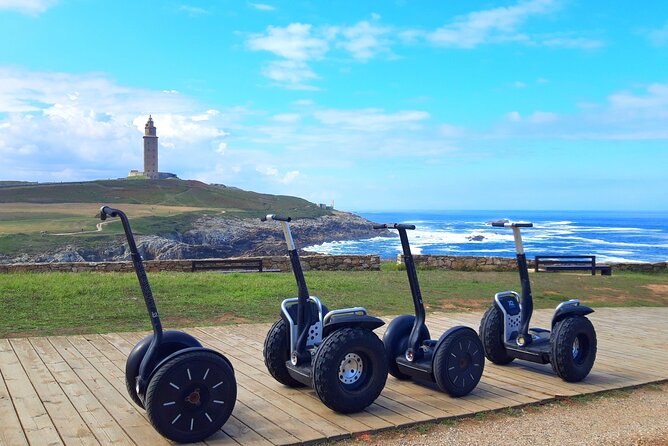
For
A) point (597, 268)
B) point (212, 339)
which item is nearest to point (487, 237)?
point (597, 268)

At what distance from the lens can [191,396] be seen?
16.6 ft

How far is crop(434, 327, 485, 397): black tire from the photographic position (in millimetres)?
6320

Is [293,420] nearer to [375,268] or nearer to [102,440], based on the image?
[102,440]

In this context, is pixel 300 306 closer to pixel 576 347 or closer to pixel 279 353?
pixel 279 353

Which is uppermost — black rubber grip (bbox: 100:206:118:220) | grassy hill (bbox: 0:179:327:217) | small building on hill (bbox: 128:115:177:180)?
small building on hill (bbox: 128:115:177:180)

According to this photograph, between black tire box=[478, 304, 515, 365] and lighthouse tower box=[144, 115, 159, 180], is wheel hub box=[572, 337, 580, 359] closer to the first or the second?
black tire box=[478, 304, 515, 365]

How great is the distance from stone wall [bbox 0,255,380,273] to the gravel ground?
14.5m

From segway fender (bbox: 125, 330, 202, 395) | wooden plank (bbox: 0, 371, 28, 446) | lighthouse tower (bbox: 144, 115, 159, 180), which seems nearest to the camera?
wooden plank (bbox: 0, 371, 28, 446)

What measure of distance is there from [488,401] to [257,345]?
141 inches

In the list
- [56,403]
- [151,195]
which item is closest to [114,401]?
[56,403]

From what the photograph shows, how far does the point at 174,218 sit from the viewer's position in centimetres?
7750

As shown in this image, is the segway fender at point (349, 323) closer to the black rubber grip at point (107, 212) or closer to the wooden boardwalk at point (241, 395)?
the wooden boardwalk at point (241, 395)

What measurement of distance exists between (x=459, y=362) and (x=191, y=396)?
2795 mm

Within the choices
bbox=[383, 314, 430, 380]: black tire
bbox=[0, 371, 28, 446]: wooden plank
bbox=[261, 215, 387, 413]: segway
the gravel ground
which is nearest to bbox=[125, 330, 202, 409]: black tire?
bbox=[0, 371, 28, 446]: wooden plank
